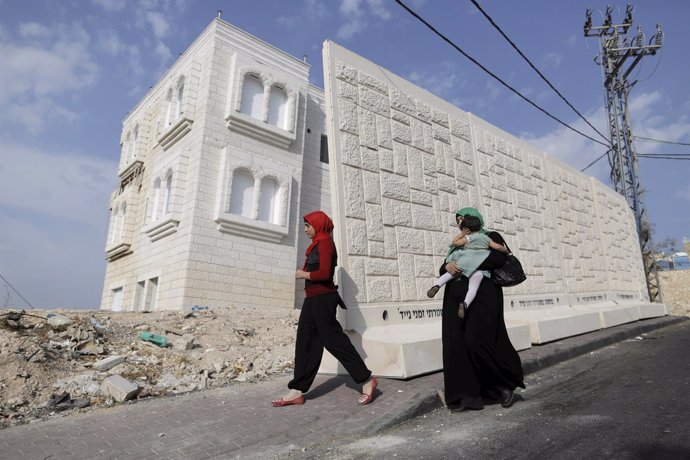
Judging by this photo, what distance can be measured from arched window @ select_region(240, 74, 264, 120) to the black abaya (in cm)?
1105

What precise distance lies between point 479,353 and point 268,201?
10471 millimetres

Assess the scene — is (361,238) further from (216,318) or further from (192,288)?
(192,288)

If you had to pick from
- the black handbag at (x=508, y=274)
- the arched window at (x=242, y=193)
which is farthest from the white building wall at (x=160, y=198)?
the black handbag at (x=508, y=274)

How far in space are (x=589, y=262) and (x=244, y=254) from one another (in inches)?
381

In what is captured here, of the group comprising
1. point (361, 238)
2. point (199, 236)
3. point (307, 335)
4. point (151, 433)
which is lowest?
point (151, 433)

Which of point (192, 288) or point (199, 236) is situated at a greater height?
point (199, 236)

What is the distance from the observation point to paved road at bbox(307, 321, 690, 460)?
247 centimetres

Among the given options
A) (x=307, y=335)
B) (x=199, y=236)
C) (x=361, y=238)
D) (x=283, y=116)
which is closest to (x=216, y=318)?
(x=199, y=236)

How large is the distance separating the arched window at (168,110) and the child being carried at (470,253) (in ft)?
42.5

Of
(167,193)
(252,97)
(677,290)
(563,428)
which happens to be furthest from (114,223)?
(677,290)

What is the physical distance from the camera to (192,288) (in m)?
11.2

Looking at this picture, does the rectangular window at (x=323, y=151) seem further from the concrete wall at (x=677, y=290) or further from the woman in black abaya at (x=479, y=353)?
the concrete wall at (x=677, y=290)

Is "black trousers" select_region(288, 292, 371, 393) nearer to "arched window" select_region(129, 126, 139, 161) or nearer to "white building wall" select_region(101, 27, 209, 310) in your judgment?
"white building wall" select_region(101, 27, 209, 310)

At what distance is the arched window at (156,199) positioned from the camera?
13836 millimetres
